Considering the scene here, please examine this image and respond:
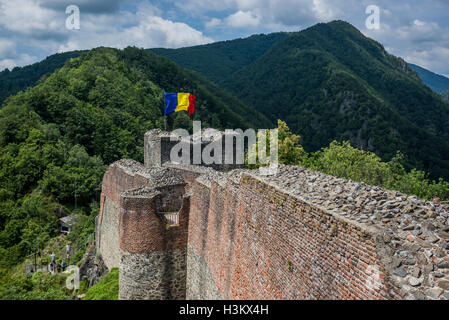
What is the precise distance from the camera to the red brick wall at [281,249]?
15.1 ft

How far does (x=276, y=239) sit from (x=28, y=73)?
142241 mm

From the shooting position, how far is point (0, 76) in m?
129

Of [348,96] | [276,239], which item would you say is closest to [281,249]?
[276,239]

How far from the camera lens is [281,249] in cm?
666

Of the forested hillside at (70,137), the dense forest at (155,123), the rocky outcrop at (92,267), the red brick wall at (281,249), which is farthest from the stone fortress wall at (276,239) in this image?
the forested hillside at (70,137)

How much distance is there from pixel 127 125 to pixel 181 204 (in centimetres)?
5414

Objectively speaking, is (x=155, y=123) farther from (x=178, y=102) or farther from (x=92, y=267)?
(x=92, y=267)

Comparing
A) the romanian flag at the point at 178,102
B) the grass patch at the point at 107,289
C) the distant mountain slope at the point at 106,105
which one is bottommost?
the grass patch at the point at 107,289

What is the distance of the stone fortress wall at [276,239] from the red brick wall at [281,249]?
20 mm

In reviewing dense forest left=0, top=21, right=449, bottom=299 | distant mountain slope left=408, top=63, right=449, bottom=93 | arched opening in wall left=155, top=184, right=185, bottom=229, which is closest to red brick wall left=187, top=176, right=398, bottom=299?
arched opening in wall left=155, top=184, right=185, bottom=229

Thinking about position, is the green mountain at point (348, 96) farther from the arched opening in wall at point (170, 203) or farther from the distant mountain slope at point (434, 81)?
the arched opening in wall at point (170, 203)

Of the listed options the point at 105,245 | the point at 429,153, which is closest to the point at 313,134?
the point at 429,153

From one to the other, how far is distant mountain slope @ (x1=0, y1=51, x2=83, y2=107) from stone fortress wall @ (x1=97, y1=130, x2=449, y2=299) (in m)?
118

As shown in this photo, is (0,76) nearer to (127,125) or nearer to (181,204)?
(127,125)
